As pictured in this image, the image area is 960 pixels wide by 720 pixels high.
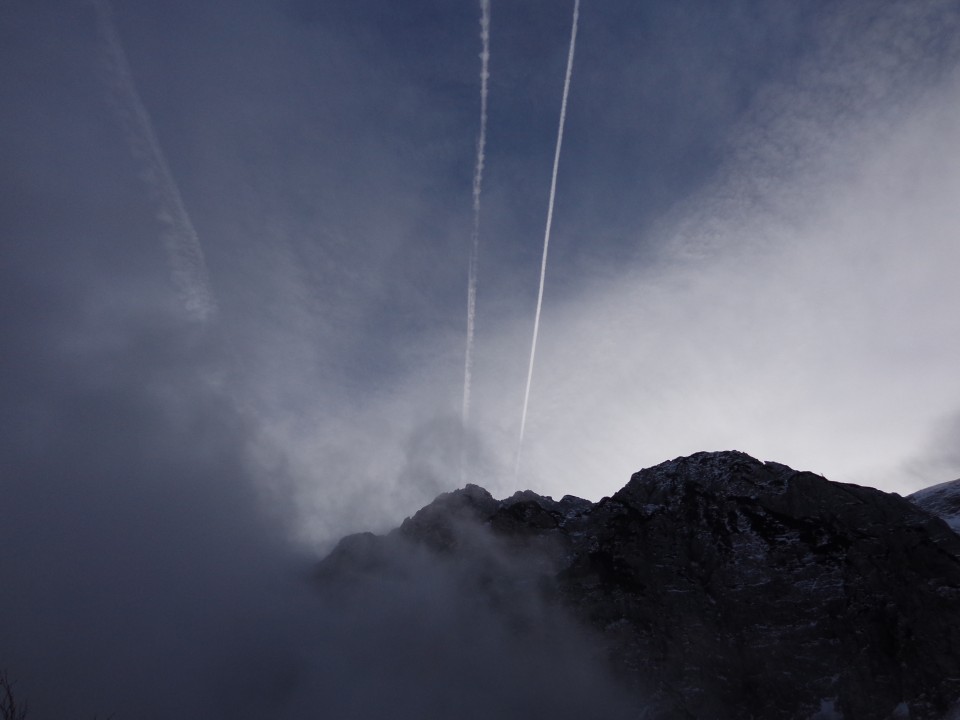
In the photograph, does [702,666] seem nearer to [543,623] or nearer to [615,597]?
[615,597]

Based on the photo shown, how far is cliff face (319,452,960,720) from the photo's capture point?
10656cm

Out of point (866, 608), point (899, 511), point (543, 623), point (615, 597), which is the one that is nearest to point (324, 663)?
point (543, 623)

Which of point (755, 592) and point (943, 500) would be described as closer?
point (755, 592)

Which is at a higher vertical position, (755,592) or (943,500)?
(943,500)

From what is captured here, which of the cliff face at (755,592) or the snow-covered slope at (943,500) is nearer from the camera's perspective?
the cliff face at (755,592)

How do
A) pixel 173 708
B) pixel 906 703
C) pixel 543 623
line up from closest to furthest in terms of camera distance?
1. pixel 906 703
2. pixel 543 623
3. pixel 173 708

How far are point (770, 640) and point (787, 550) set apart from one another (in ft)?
69.1

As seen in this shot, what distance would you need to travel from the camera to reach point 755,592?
12606 centimetres

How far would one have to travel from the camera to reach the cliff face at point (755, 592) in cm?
10656

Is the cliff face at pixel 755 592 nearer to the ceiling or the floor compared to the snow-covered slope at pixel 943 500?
nearer to the floor

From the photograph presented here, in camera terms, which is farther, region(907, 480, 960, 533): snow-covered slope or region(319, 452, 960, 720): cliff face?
region(907, 480, 960, 533): snow-covered slope

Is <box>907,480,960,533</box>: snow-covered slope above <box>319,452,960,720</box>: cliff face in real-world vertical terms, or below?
above

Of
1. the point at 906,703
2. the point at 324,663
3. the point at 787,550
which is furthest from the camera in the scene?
the point at 324,663

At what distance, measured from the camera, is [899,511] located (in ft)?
405
